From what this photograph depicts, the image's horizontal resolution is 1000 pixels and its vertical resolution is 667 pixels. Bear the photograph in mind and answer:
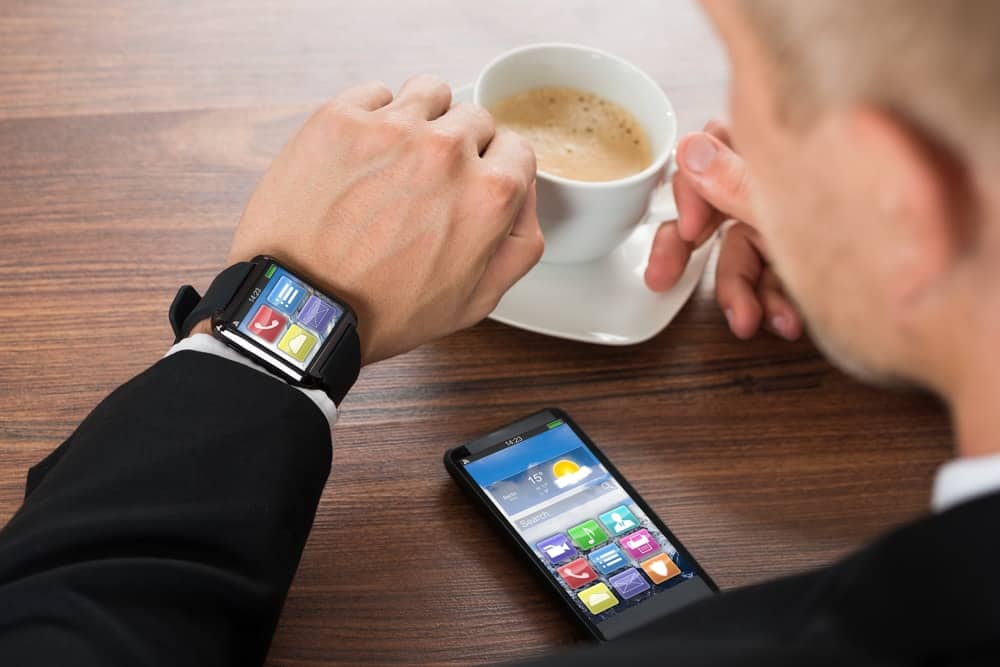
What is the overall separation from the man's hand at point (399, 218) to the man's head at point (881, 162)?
31cm

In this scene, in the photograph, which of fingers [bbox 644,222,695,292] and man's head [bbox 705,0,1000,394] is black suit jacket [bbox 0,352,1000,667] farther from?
fingers [bbox 644,222,695,292]

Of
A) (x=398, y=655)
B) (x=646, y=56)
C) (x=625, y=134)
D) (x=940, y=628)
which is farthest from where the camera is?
(x=646, y=56)

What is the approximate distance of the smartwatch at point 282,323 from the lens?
0.77 m

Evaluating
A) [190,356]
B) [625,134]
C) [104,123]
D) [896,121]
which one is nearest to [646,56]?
[625,134]

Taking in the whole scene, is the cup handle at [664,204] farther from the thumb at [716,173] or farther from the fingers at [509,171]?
the fingers at [509,171]

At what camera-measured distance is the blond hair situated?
43 cm

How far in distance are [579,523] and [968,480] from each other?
0.35 m

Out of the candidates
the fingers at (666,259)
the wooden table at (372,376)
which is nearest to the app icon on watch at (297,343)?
the wooden table at (372,376)

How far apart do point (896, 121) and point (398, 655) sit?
48cm

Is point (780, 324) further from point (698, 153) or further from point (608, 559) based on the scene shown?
point (608, 559)

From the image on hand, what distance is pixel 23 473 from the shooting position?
803 mm

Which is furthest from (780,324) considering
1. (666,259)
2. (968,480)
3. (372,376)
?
(968,480)

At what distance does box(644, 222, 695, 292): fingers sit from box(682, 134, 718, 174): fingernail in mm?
64

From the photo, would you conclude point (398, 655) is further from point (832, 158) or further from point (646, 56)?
point (646, 56)
